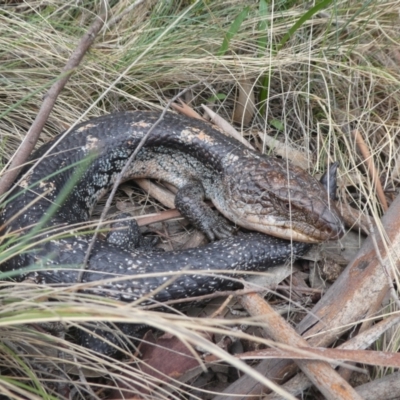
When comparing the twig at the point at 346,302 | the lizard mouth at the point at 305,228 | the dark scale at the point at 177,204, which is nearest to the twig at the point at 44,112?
the dark scale at the point at 177,204

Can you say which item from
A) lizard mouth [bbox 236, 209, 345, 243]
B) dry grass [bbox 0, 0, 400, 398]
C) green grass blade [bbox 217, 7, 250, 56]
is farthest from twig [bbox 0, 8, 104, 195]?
lizard mouth [bbox 236, 209, 345, 243]

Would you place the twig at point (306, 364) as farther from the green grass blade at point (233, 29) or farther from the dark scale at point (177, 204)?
the green grass blade at point (233, 29)

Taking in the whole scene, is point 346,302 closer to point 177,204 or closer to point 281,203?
point 281,203

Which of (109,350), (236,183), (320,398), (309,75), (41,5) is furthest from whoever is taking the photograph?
(41,5)

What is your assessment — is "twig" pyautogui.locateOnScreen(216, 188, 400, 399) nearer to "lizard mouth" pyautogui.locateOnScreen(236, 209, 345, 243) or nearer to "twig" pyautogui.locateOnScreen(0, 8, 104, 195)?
"lizard mouth" pyautogui.locateOnScreen(236, 209, 345, 243)

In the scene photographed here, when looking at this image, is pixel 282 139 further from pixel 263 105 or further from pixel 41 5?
pixel 41 5

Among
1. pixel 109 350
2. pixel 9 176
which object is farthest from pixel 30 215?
pixel 109 350
